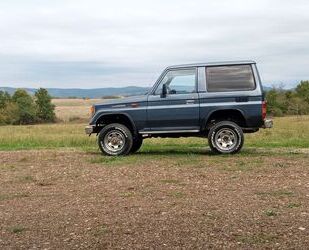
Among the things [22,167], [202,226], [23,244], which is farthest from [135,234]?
[22,167]

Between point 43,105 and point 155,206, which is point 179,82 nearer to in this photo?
point 155,206

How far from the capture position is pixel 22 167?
11.2 m

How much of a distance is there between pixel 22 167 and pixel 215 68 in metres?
4.65

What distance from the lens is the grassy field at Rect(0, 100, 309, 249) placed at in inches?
223

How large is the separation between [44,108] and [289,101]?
126ft

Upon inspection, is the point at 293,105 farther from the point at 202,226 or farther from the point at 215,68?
the point at 202,226

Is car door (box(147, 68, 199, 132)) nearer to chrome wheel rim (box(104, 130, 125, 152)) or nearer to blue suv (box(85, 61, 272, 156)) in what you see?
blue suv (box(85, 61, 272, 156))

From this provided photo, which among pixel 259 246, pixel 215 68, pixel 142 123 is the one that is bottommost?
pixel 259 246

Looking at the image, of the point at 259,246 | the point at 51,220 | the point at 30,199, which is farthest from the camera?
the point at 30,199

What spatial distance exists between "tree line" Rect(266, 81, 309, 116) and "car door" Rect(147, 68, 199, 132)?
69.6 m

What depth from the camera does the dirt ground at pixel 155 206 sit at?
5.64m

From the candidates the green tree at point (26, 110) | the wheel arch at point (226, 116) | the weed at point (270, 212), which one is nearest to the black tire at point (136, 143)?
the wheel arch at point (226, 116)

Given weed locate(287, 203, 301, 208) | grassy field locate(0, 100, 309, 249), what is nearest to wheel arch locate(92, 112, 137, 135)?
grassy field locate(0, 100, 309, 249)

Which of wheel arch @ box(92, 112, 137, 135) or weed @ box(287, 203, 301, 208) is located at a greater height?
wheel arch @ box(92, 112, 137, 135)
